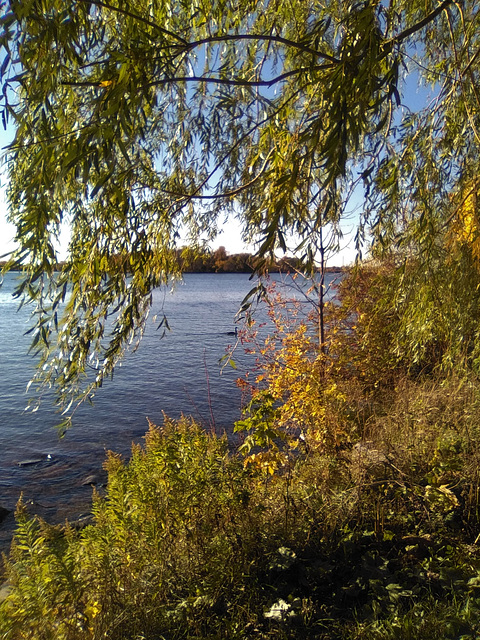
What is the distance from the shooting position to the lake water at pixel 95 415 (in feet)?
29.2

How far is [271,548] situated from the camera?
11.3ft

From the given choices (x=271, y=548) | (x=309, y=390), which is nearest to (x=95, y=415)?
(x=309, y=390)

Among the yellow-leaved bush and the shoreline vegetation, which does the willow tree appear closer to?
the shoreline vegetation

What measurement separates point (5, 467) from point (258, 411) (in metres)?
7.89

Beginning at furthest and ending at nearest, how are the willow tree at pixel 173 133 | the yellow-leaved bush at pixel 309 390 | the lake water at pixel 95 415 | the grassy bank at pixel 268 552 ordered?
the lake water at pixel 95 415 < the yellow-leaved bush at pixel 309 390 < the grassy bank at pixel 268 552 < the willow tree at pixel 173 133

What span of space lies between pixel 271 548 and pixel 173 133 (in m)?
3.35

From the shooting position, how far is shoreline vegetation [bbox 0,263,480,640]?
2.73 meters

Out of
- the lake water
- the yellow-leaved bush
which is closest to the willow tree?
the lake water

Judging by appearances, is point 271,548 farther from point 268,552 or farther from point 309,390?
point 309,390

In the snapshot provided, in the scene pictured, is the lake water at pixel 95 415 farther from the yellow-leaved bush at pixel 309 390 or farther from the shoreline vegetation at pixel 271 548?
the shoreline vegetation at pixel 271 548

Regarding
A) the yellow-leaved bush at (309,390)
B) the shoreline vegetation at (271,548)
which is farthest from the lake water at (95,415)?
the shoreline vegetation at (271,548)

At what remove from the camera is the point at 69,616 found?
268 cm

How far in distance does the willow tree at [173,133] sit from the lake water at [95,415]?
115 centimetres

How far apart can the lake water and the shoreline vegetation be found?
1.60m
